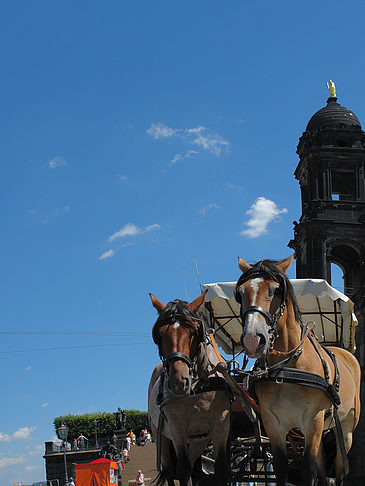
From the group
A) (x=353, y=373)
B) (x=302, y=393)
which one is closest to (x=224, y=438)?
(x=302, y=393)

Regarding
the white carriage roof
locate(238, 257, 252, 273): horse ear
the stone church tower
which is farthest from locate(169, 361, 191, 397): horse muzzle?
the stone church tower

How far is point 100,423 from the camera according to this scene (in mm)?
69562

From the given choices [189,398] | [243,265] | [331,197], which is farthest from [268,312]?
[331,197]

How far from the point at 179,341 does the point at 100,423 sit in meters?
65.3

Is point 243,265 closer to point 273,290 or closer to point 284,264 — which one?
point 284,264

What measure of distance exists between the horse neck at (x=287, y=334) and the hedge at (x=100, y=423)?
64.2 meters

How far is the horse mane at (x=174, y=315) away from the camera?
779 cm

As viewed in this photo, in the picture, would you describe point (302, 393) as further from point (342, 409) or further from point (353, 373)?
point (353, 373)

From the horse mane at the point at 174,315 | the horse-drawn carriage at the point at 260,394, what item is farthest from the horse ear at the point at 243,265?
the horse mane at the point at 174,315

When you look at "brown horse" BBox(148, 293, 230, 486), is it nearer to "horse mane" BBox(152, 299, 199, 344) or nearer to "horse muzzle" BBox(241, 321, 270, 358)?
"horse mane" BBox(152, 299, 199, 344)

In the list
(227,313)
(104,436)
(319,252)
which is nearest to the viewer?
(227,313)

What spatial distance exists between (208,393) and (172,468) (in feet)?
4.15

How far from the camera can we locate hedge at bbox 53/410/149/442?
227 feet

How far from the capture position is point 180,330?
7.67m
